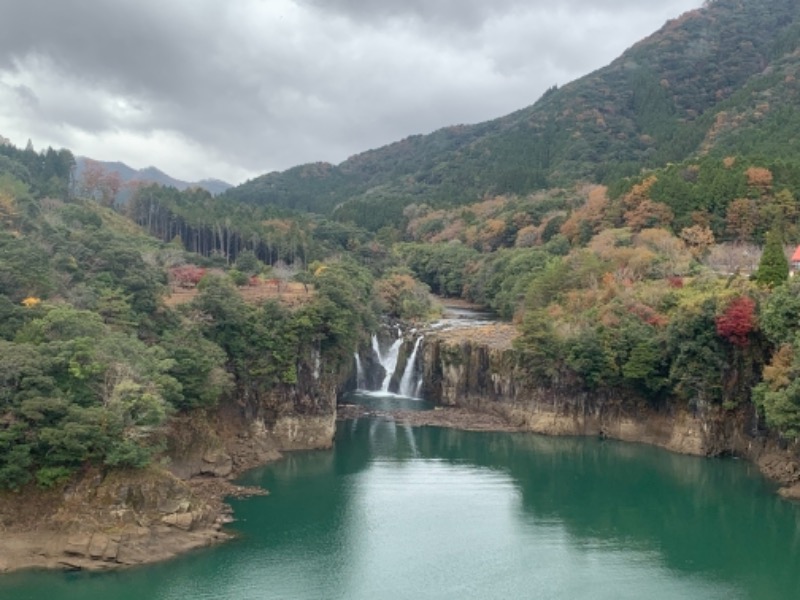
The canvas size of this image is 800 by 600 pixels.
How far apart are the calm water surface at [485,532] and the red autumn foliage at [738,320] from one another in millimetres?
5834

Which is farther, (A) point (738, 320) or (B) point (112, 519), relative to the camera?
(A) point (738, 320)

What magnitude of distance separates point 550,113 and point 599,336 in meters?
90.1

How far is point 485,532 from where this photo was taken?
26.5m

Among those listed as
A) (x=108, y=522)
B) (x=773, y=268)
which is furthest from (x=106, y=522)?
(x=773, y=268)

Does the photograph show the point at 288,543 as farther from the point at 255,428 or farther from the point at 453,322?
the point at 453,322

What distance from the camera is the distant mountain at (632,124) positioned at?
277 feet

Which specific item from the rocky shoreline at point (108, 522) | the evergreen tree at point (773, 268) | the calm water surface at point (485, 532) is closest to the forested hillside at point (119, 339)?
the rocky shoreline at point (108, 522)

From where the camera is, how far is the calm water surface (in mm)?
22078

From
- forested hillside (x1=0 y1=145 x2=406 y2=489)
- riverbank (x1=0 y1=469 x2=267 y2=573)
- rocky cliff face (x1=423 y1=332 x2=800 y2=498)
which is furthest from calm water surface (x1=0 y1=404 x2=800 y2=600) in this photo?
forested hillside (x1=0 y1=145 x2=406 y2=489)

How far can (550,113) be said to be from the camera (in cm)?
12144

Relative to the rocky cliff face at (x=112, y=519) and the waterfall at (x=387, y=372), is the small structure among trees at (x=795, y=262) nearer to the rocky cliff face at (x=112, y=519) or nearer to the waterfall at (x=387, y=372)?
the waterfall at (x=387, y=372)

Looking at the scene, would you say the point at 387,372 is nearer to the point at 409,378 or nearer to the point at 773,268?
the point at 409,378

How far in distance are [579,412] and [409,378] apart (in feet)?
40.3

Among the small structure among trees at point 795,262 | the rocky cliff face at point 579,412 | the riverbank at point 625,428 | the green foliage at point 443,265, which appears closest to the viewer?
the riverbank at point 625,428
